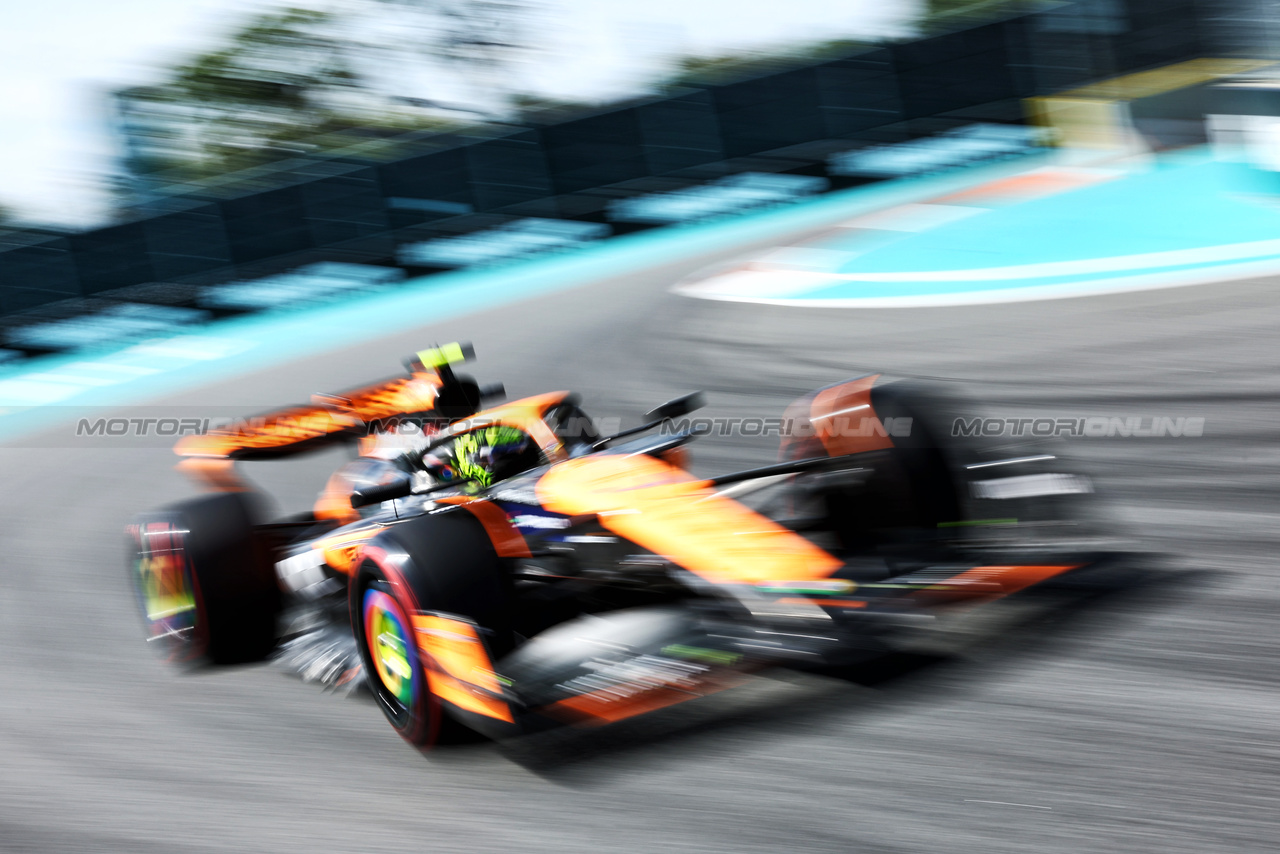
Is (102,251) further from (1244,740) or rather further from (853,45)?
(1244,740)

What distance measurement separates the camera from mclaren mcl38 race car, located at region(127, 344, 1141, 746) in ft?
9.60

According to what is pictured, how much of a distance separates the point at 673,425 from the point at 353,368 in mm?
4421

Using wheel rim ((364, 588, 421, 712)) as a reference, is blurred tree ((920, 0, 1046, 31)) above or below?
above

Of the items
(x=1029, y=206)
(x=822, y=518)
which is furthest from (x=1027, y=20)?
(x=822, y=518)

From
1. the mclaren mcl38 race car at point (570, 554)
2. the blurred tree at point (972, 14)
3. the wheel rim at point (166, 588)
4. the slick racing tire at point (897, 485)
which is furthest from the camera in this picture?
the blurred tree at point (972, 14)

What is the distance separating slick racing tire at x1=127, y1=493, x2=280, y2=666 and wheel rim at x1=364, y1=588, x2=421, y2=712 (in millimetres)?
1025

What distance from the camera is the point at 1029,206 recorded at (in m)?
11.6

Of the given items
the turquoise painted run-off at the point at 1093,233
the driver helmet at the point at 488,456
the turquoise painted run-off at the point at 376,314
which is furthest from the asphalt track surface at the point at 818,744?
the turquoise painted run-off at the point at 376,314

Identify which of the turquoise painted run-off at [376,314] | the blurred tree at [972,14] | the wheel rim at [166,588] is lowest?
the wheel rim at [166,588]

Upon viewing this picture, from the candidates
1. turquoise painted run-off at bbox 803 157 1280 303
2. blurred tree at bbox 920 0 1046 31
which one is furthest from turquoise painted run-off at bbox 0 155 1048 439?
turquoise painted run-off at bbox 803 157 1280 303

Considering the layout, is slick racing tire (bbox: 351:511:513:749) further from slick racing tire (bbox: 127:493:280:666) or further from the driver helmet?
slick racing tire (bbox: 127:493:280:666)

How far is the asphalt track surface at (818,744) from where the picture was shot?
2.56m

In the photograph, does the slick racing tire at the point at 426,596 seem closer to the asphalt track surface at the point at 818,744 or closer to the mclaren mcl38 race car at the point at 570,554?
the mclaren mcl38 race car at the point at 570,554

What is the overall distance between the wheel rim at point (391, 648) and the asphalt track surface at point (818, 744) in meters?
0.18
